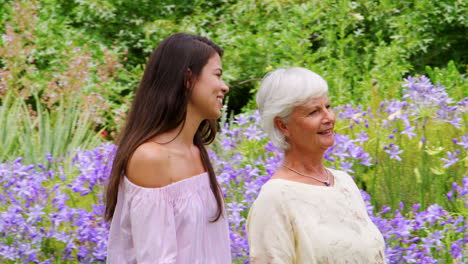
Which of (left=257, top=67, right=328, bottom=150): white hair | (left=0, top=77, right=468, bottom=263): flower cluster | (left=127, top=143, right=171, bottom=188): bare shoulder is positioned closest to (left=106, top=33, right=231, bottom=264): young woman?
(left=127, top=143, right=171, bottom=188): bare shoulder

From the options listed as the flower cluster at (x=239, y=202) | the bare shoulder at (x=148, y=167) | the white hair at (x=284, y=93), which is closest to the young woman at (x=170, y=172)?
the bare shoulder at (x=148, y=167)

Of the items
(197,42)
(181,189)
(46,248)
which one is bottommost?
(46,248)

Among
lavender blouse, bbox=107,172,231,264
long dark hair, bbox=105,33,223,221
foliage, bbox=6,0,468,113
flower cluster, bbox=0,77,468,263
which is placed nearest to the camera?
lavender blouse, bbox=107,172,231,264

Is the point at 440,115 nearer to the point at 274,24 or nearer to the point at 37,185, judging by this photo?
the point at 37,185

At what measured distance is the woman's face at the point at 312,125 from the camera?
2.34 m

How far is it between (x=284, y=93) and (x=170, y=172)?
45cm

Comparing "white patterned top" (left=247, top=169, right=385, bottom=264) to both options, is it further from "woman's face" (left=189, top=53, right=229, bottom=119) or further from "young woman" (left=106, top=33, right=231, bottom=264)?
"woman's face" (left=189, top=53, right=229, bottom=119)

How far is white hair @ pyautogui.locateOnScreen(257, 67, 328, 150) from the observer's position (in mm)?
2322

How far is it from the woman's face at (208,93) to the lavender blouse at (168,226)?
0.22 meters

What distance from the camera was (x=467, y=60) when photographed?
8.39m

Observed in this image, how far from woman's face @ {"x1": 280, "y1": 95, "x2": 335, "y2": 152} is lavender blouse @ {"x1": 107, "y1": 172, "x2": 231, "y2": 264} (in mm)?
347

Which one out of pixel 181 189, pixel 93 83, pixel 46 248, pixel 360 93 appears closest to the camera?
pixel 181 189

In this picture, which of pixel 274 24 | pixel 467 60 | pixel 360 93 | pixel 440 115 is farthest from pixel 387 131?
pixel 467 60

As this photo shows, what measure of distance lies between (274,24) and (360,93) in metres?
1.50
